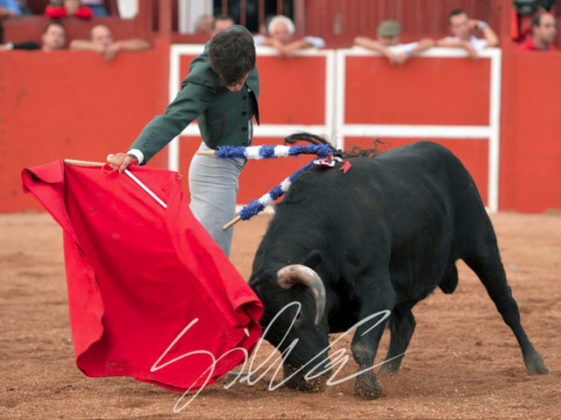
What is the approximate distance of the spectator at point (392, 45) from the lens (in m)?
9.01

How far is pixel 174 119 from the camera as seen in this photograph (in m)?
3.70

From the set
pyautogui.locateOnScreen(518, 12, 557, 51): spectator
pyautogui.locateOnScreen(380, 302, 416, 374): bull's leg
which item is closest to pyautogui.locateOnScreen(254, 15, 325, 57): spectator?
pyautogui.locateOnScreen(518, 12, 557, 51): spectator

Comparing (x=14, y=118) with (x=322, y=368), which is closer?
(x=322, y=368)

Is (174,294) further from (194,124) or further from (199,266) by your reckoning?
(194,124)

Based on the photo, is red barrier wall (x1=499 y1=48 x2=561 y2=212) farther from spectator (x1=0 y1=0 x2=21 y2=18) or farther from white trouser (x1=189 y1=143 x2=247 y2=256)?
white trouser (x1=189 y1=143 x2=247 y2=256)

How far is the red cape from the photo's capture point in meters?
3.58

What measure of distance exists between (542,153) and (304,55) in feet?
7.75

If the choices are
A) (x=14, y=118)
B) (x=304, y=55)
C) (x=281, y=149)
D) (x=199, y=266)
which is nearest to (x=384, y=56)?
(x=304, y=55)

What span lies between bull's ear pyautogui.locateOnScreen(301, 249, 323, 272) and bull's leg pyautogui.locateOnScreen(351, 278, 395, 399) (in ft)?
0.65

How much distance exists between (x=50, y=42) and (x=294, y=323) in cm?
632

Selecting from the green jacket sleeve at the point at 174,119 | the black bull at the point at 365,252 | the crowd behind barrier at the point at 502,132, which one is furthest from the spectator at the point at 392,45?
the green jacket sleeve at the point at 174,119

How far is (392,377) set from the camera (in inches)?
157

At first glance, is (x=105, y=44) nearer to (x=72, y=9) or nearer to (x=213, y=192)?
(x=72, y=9)

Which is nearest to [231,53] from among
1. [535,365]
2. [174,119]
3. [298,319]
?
[174,119]
